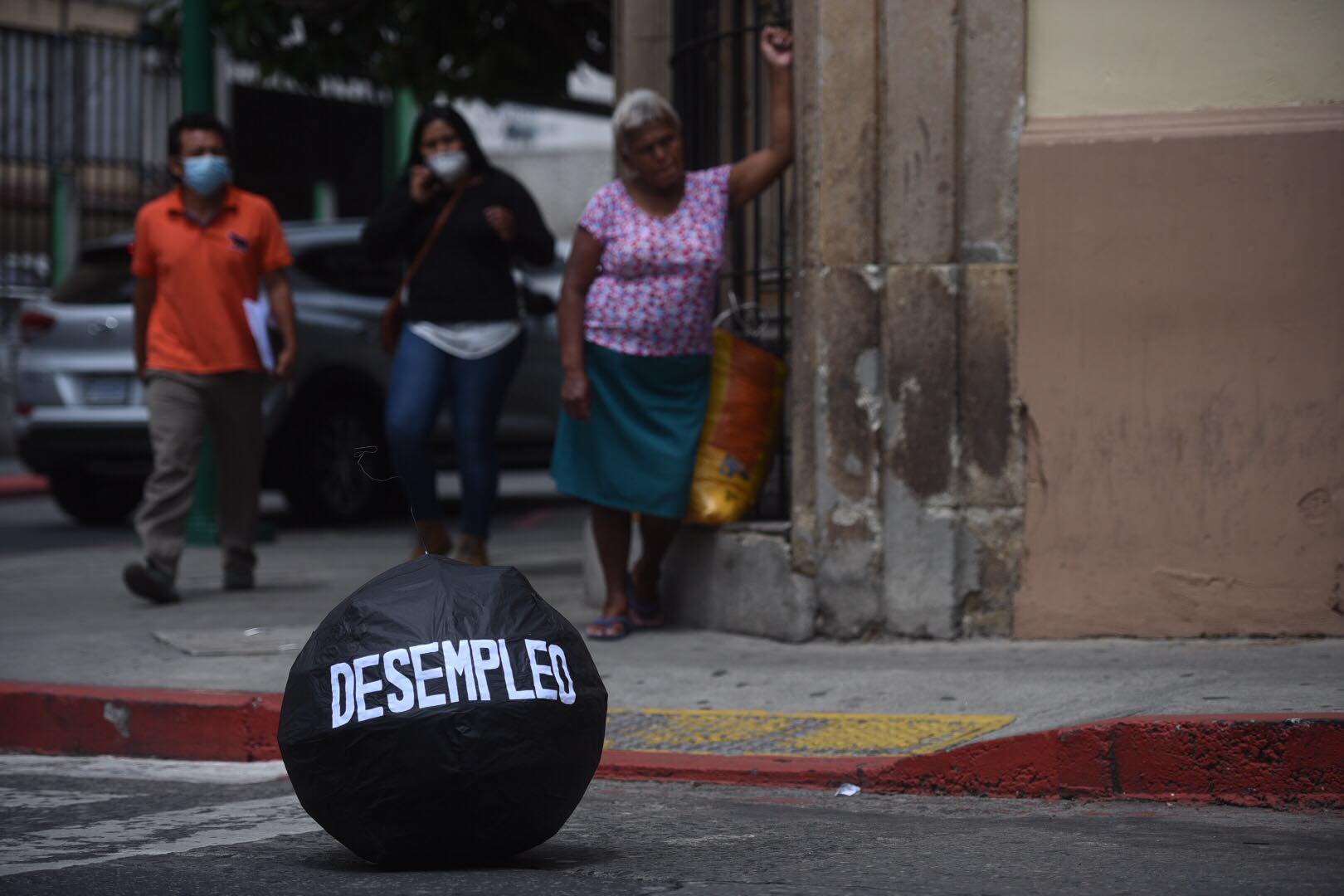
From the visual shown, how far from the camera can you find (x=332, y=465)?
11.0 m

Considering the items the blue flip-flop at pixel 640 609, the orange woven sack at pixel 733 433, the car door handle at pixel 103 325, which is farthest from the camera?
the car door handle at pixel 103 325

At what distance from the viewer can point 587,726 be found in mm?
3648

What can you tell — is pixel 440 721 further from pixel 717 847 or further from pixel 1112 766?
pixel 1112 766

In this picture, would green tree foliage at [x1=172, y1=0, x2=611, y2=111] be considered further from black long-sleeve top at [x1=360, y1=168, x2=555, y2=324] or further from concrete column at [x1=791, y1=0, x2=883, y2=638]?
concrete column at [x1=791, y1=0, x2=883, y2=638]

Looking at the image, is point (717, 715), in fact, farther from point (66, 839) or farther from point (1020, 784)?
point (66, 839)

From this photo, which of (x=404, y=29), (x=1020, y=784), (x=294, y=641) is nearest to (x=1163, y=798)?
(x=1020, y=784)

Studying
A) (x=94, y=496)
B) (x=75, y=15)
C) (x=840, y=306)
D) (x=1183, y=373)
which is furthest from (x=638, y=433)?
(x=75, y=15)

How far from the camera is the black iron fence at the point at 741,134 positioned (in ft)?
22.4

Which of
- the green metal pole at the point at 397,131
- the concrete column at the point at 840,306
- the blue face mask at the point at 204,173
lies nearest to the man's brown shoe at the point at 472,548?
the concrete column at the point at 840,306

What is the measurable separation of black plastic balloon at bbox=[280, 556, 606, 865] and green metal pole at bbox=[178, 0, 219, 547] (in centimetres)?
637

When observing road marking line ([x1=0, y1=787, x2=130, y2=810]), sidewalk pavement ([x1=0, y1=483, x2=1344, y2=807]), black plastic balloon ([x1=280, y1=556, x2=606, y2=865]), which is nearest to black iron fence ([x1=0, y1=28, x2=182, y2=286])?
sidewalk pavement ([x1=0, y1=483, x2=1344, y2=807])

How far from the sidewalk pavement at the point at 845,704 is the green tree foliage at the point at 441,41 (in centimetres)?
480

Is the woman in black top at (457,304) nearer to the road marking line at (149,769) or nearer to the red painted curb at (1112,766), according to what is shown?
the road marking line at (149,769)

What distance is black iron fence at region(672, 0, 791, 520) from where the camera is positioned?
22.4 feet
